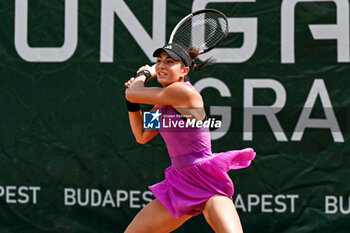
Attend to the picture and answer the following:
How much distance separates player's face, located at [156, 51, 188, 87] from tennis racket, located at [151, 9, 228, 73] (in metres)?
0.29

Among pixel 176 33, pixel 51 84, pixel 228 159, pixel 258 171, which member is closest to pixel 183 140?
pixel 228 159

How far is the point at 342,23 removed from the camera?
430cm

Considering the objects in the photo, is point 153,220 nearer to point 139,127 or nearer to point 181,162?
point 181,162

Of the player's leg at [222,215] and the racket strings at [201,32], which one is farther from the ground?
the racket strings at [201,32]

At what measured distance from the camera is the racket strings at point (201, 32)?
3.48 m

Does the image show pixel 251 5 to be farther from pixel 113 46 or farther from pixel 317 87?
pixel 113 46

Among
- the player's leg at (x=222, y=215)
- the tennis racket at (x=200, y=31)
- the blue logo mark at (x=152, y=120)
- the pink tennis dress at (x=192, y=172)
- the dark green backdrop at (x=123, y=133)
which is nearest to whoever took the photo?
the player's leg at (x=222, y=215)

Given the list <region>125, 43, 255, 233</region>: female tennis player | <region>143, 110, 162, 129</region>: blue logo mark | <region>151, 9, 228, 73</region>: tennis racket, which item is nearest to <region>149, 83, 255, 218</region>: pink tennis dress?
<region>125, 43, 255, 233</region>: female tennis player

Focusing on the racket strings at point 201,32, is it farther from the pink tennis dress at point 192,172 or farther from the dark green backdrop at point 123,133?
the dark green backdrop at point 123,133

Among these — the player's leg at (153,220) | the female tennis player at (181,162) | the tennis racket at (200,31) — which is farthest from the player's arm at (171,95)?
the player's leg at (153,220)

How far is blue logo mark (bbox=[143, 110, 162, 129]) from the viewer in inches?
128

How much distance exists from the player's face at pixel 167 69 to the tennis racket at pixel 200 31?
29 centimetres

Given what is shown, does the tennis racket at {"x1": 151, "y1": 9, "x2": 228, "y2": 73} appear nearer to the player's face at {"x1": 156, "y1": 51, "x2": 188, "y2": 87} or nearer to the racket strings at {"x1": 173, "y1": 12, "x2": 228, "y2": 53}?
the racket strings at {"x1": 173, "y1": 12, "x2": 228, "y2": 53}

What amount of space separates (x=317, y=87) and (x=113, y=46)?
157 centimetres
